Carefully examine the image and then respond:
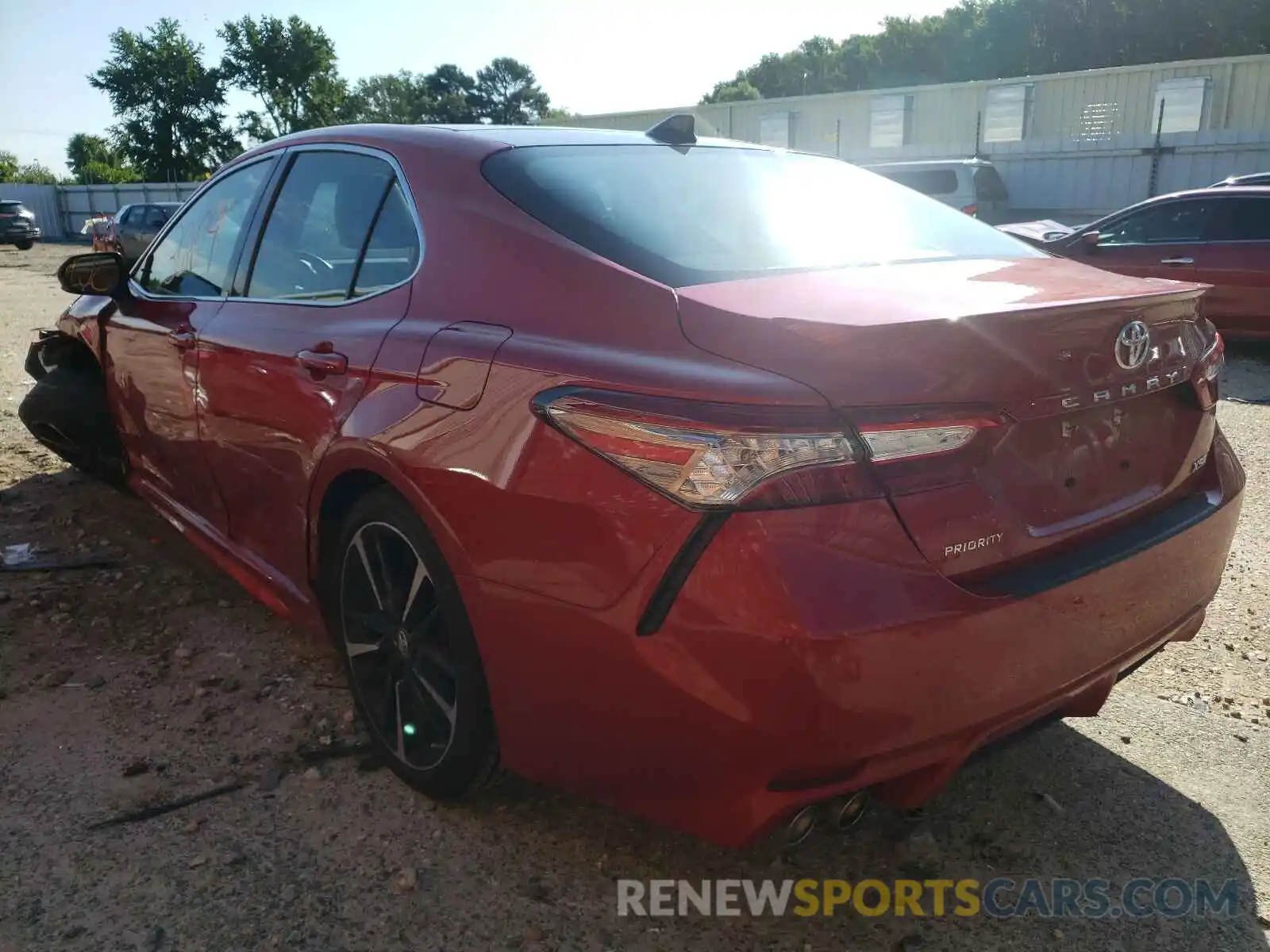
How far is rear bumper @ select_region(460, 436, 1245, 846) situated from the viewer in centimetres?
167

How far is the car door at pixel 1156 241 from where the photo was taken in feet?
30.0

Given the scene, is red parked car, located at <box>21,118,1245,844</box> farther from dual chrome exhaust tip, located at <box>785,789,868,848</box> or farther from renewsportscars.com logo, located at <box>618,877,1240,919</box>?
renewsportscars.com logo, located at <box>618,877,1240,919</box>

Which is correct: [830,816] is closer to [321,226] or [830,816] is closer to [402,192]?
[402,192]

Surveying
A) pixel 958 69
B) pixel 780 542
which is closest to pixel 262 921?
pixel 780 542

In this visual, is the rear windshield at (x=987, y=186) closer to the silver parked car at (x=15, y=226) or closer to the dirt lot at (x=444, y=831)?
the dirt lot at (x=444, y=831)

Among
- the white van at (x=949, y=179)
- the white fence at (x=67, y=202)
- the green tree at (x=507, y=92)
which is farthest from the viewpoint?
the green tree at (x=507, y=92)

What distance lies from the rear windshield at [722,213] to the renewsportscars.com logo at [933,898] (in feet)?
4.32

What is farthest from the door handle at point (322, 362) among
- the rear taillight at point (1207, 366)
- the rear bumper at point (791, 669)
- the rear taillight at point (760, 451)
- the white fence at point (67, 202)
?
the white fence at point (67, 202)

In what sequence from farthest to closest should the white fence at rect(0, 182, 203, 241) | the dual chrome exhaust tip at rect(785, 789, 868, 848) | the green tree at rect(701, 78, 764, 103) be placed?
the green tree at rect(701, 78, 764, 103) → the white fence at rect(0, 182, 203, 241) → the dual chrome exhaust tip at rect(785, 789, 868, 848)

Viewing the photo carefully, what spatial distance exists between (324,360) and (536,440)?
2.96ft

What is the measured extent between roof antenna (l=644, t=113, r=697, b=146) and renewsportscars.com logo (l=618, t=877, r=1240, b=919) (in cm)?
198

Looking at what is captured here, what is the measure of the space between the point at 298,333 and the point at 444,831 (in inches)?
52.9

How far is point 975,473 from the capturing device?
1.83 m

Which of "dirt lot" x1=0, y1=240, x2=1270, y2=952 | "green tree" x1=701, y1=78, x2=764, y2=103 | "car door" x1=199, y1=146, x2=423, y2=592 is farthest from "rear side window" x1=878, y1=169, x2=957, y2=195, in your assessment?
"green tree" x1=701, y1=78, x2=764, y2=103
